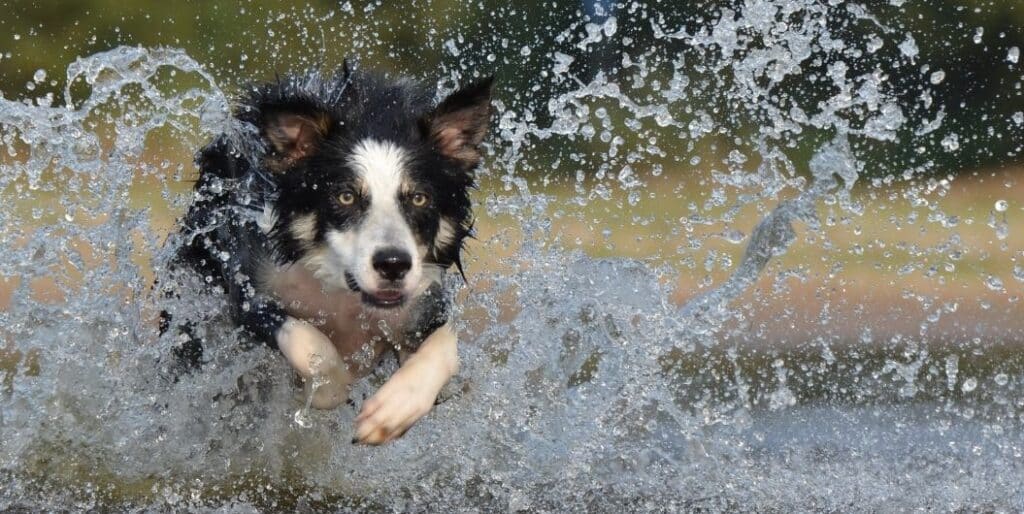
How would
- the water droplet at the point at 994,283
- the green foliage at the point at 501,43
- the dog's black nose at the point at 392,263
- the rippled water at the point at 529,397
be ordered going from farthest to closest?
the green foliage at the point at 501,43
the water droplet at the point at 994,283
the rippled water at the point at 529,397
the dog's black nose at the point at 392,263

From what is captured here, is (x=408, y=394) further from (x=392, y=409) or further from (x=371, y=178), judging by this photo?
(x=371, y=178)

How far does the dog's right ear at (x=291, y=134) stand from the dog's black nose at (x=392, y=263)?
59cm

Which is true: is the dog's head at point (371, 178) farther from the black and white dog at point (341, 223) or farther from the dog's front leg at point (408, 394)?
the dog's front leg at point (408, 394)

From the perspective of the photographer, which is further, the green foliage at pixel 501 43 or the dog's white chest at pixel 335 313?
the green foliage at pixel 501 43

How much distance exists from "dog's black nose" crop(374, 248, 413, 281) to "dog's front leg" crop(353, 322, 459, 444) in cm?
29

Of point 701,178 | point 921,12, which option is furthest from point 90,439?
point 921,12

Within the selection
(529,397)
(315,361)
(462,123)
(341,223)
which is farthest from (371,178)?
(529,397)

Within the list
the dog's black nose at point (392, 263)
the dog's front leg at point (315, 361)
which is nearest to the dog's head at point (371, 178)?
the dog's black nose at point (392, 263)

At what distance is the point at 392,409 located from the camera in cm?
394

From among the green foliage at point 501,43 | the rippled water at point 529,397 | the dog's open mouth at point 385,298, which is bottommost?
the green foliage at point 501,43

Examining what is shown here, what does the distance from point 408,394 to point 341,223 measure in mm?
666

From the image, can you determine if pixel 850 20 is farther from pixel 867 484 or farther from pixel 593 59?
pixel 867 484

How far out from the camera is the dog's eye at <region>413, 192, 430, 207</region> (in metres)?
4.41

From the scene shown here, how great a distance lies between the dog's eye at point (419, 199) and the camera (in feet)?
14.5
